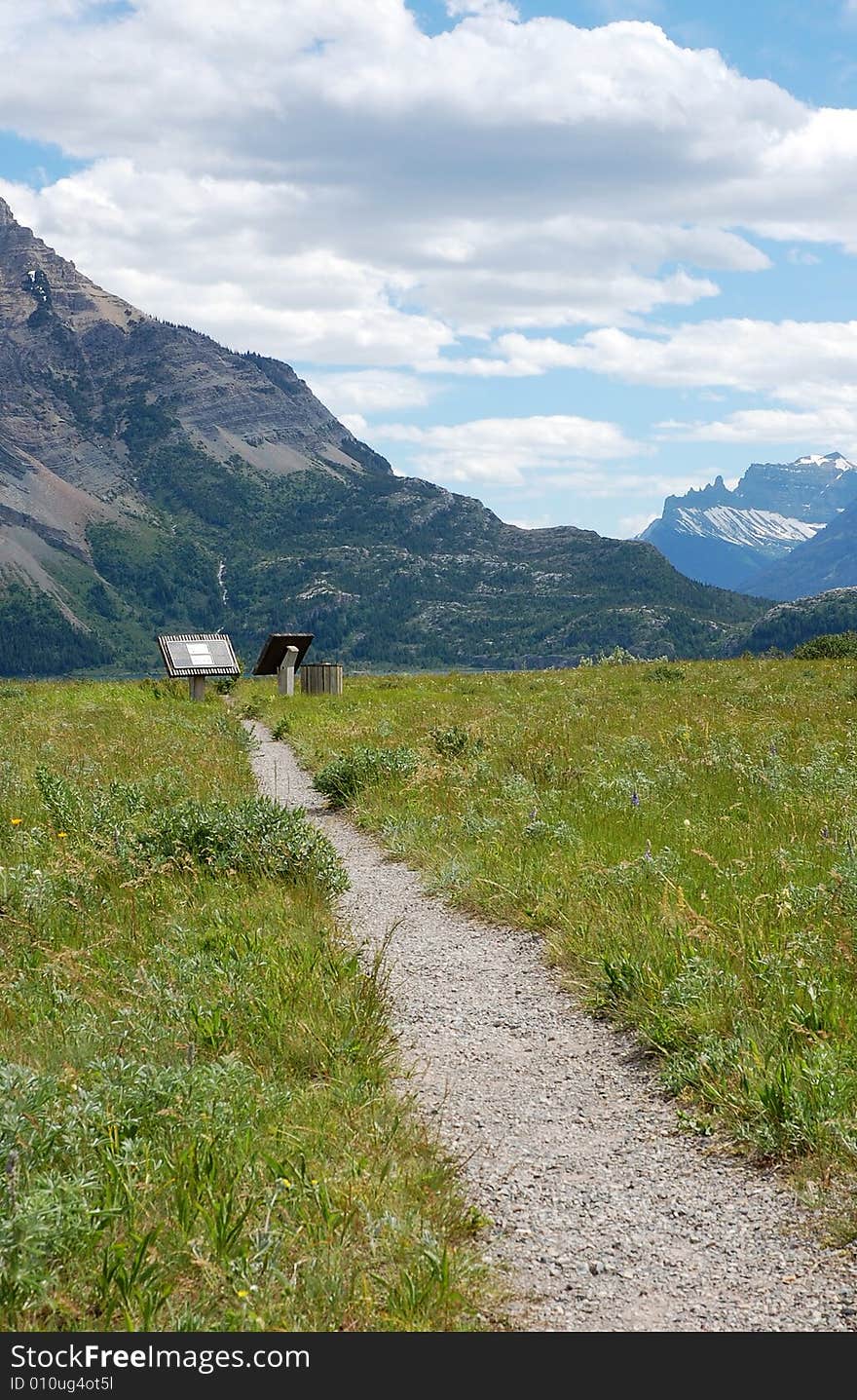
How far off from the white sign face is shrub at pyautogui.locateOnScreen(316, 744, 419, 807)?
17871mm

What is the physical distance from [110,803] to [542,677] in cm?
2789

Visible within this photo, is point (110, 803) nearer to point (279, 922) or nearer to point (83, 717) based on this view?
point (279, 922)

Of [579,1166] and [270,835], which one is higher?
[270,835]

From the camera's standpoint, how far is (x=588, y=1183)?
5.05 m

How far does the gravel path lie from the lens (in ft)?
13.3

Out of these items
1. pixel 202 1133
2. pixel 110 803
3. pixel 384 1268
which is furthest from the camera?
pixel 110 803

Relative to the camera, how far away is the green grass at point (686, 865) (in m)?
5.74

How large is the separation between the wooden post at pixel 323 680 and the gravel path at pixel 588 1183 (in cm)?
2744

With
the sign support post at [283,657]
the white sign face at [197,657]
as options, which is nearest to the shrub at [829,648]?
the sign support post at [283,657]

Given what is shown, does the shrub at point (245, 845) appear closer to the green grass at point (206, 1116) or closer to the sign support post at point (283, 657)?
the green grass at point (206, 1116)
